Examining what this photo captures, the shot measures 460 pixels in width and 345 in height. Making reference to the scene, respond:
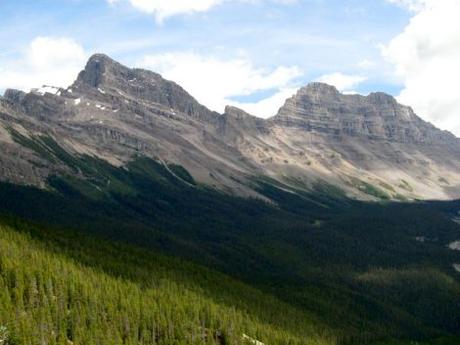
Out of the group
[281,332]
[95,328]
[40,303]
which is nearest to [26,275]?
[40,303]

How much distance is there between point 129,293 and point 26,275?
99.9 feet

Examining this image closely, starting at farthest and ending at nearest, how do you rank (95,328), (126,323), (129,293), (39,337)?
(129,293)
(126,323)
(95,328)
(39,337)

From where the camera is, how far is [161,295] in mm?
194250

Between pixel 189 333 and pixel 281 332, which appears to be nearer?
pixel 189 333

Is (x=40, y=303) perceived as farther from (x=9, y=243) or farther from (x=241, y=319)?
(x=241, y=319)

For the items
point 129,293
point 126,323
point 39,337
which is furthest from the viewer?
point 129,293

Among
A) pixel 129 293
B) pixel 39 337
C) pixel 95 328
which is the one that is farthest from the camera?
pixel 129 293

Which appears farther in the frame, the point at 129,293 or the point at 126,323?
the point at 129,293

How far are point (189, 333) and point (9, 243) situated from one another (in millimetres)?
61178

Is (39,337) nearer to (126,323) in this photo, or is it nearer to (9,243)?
(126,323)

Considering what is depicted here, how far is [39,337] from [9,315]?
8546 mm

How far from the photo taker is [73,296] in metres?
172

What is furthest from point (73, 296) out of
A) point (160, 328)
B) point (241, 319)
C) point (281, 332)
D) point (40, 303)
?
point (281, 332)

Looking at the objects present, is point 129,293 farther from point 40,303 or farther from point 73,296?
point 40,303
